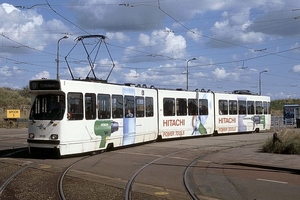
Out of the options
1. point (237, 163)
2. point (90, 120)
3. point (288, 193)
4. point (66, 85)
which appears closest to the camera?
point (288, 193)

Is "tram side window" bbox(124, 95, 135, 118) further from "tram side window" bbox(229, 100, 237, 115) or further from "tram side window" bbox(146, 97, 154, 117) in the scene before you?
"tram side window" bbox(229, 100, 237, 115)

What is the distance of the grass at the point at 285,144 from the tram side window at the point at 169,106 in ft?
24.1

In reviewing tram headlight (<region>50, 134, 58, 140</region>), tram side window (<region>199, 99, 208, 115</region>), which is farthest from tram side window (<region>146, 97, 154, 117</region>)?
tram headlight (<region>50, 134, 58, 140</region>)

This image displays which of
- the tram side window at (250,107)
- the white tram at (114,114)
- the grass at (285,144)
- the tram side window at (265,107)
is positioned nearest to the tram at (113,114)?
the white tram at (114,114)

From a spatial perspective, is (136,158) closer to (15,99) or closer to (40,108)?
(40,108)

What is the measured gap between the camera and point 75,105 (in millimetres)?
16422

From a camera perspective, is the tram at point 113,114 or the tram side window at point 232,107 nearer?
the tram at point 113,114

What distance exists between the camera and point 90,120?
17.1 m

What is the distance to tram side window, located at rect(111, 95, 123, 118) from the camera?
62.8 feet

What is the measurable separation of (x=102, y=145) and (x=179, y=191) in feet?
27.8

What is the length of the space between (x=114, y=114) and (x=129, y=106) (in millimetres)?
1754

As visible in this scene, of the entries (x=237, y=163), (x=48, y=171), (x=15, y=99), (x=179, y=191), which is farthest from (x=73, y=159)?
(x=15, y=99)

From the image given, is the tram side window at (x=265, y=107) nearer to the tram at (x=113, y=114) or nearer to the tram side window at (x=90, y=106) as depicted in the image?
the tram at (x=113, y=114)

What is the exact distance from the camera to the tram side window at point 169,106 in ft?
82.2
